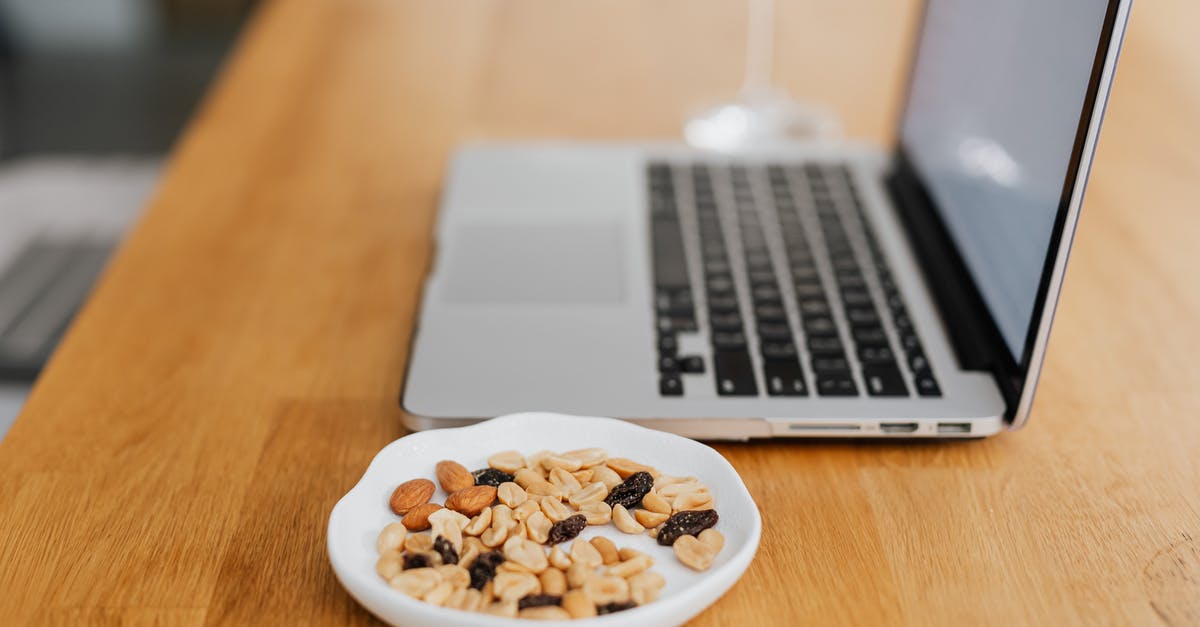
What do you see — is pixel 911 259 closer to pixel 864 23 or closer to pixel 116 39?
pixel 864 23

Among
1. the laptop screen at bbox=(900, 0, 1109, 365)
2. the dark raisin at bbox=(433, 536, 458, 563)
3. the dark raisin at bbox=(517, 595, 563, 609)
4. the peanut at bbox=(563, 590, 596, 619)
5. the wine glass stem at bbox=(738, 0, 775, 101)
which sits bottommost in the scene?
the wine glass stem at bbox=(738, 0, 775, 101)

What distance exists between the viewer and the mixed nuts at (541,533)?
0.52 meters

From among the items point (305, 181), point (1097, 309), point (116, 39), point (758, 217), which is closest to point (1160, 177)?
point (1097, 309)

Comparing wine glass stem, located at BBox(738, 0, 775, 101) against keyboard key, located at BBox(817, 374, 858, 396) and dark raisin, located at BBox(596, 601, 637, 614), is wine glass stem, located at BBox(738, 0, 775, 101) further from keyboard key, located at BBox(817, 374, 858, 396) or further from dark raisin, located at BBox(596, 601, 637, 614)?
dark raisin, located at BBox(596, 601, 637, 614)

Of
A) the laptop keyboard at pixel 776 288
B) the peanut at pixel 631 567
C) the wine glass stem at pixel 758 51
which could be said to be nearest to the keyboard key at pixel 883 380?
the laptop keyboard at pixel 776 288

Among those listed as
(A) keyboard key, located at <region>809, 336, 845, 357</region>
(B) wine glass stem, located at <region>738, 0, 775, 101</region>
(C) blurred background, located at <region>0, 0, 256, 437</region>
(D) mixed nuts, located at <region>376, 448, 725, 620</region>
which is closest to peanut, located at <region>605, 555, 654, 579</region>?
(D) mixed nuts, located at <region>376, 448, 725, 620</region>

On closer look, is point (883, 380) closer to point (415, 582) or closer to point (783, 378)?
point (783, 378)

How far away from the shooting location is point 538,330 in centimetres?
75

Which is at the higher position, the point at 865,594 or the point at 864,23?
the point at 865,594

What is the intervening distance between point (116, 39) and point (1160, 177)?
2.37 meters

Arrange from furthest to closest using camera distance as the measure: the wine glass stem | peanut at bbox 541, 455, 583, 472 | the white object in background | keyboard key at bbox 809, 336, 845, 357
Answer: the wine glass stem, the white object in background, keyboard key at bbox 809, 336, 845, 357, peanut at bbox 541, 455, 583, 472

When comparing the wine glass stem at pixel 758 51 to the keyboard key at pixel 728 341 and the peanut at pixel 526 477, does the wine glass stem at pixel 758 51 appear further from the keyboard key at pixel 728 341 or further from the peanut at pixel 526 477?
the peanut at pixel 526 477

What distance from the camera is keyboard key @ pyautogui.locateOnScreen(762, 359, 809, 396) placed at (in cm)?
67

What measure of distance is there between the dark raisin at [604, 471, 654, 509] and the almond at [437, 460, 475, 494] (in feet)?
0.25
